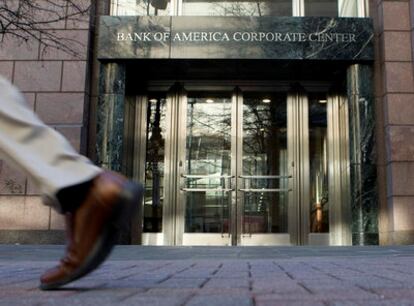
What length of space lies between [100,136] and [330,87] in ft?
13.8

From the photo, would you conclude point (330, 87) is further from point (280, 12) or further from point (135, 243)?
point (135, 243)

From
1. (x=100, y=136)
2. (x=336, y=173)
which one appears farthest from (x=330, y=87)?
(x=100, y=136)

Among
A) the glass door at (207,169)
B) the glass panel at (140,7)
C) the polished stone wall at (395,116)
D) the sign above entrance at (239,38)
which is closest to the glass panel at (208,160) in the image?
the glass door at (207,169)

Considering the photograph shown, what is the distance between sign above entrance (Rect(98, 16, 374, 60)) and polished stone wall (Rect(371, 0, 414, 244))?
0.32 metres

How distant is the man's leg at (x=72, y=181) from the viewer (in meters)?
2.19

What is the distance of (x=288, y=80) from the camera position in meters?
11.2

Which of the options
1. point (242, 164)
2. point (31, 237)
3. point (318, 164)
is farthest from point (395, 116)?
point (31, 237)

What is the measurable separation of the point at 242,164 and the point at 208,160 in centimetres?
61

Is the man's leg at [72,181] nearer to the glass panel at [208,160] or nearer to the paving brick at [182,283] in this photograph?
the paving brick at [182,283]

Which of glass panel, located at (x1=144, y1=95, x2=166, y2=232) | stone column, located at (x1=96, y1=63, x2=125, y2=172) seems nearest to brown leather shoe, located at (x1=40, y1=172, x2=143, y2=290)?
stone column, located at (x1=96, y1=63, x2=125, y2=172)

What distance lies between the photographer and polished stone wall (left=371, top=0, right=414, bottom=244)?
978 centimetres

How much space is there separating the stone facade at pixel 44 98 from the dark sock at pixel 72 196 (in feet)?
25.5

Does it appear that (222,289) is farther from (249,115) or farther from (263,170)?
(249,115)

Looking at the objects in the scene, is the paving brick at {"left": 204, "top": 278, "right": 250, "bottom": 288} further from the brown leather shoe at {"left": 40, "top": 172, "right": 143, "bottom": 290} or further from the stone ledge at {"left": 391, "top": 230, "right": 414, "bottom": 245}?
the stone ledge at {"left": 391, "top": 230, "right": 414, "bottom": 245}
